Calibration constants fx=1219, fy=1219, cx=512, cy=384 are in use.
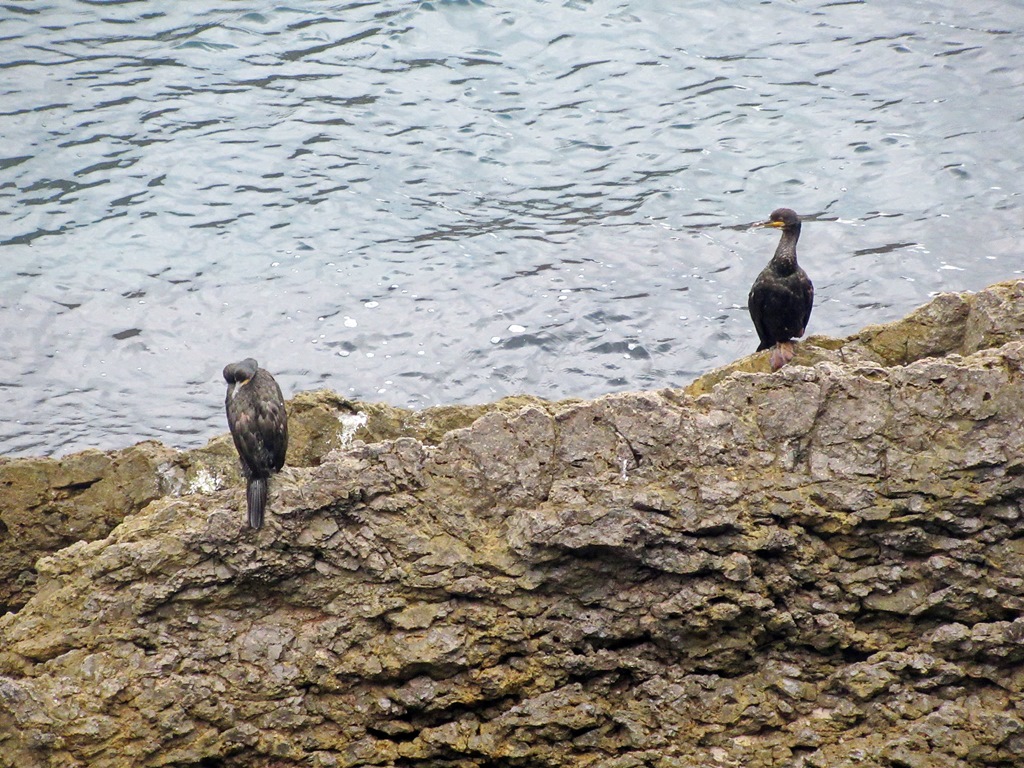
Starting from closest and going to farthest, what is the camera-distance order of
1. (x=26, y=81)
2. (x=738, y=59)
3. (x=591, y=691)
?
(x=591, y=691), (x=26, y=81), (x=738, y=59)

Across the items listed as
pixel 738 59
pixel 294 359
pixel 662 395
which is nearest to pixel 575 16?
pixel 738 59

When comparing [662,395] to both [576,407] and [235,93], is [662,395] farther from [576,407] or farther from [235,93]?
[235,93]

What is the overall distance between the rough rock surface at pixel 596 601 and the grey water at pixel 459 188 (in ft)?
24.4

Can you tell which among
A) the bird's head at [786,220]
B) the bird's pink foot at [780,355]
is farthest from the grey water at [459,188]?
the bird's pink foot at [780,355]

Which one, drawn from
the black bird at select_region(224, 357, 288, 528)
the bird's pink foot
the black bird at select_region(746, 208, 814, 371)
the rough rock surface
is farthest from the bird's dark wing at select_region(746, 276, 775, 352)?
the black bird at select_region(224, 357, 288, 528)

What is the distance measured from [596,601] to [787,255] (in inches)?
148

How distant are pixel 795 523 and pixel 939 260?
33.5ft

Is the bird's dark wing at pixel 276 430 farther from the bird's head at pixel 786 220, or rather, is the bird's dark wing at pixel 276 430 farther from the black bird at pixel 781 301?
the bird's head at pixel 786 220

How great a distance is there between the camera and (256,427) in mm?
6504

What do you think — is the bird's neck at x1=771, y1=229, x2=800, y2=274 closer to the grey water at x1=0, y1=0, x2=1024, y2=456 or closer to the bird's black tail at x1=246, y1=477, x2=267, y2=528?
the bird's black tail at x1=246, y1=477, x2=267, y2=528

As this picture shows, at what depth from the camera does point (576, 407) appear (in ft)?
20.7

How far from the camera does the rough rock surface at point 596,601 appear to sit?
583cm

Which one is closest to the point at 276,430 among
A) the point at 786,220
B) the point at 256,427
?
the point at 256,427

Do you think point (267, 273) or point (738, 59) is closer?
point (267, 273)
